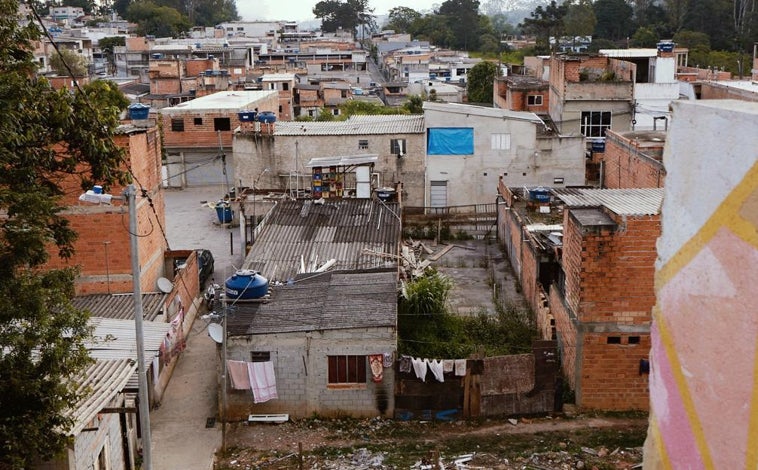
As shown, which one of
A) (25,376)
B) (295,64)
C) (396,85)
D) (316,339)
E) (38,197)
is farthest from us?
(295,64)

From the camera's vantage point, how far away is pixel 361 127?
3195 centimetres

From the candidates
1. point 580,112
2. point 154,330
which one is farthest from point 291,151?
point 154,330

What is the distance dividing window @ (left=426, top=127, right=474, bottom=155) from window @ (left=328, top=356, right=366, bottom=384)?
1708 centimetres

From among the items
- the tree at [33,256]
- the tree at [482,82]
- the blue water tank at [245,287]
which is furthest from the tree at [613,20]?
the tree at [33,256]

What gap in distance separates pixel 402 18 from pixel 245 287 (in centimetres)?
12693

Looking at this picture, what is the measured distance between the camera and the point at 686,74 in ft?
172

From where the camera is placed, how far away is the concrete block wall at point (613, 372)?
14188 mm

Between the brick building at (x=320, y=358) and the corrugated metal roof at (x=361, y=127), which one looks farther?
the corrugated metal roof at (x=361, y=127)

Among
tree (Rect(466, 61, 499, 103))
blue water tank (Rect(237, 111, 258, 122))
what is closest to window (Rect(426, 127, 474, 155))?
blue water tank (Rect(237, 111, 258, 122))

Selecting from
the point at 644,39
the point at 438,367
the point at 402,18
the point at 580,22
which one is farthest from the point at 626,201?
the point at 402,18

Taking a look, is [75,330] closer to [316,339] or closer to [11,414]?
[11,414]

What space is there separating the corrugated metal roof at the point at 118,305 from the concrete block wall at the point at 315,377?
304 centimetres

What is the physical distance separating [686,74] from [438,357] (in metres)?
43.8

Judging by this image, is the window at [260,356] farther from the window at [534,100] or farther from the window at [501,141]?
the window at [534,100]
